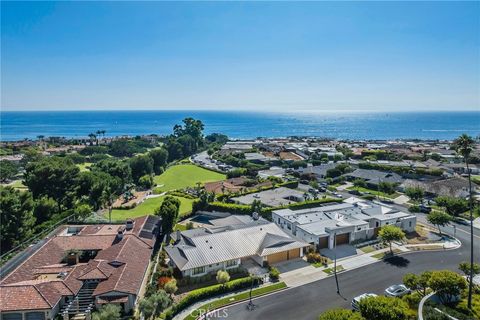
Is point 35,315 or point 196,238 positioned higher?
point 196,238

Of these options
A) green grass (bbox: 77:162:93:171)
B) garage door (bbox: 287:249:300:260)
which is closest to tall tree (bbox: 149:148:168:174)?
green grass (bbox: 77:162:93:171)

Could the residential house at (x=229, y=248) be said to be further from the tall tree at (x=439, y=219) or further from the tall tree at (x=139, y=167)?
the tall tree at (x=139, y=167)

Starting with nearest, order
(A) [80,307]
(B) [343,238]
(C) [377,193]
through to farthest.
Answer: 1. (A) [80,307]
2. (B) [343,238]
3. (C) [377,193]

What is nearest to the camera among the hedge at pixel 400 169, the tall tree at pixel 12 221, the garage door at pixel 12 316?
the garage door at pixel 12 316

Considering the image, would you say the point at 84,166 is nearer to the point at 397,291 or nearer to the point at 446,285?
the point at 397,291

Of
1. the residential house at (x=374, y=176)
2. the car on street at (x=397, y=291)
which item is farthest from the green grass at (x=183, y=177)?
the car on street at (x=397, y=291)

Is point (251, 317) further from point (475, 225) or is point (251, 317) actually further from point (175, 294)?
point (475, 225)

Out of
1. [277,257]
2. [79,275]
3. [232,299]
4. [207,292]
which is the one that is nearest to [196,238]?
[207,292]
